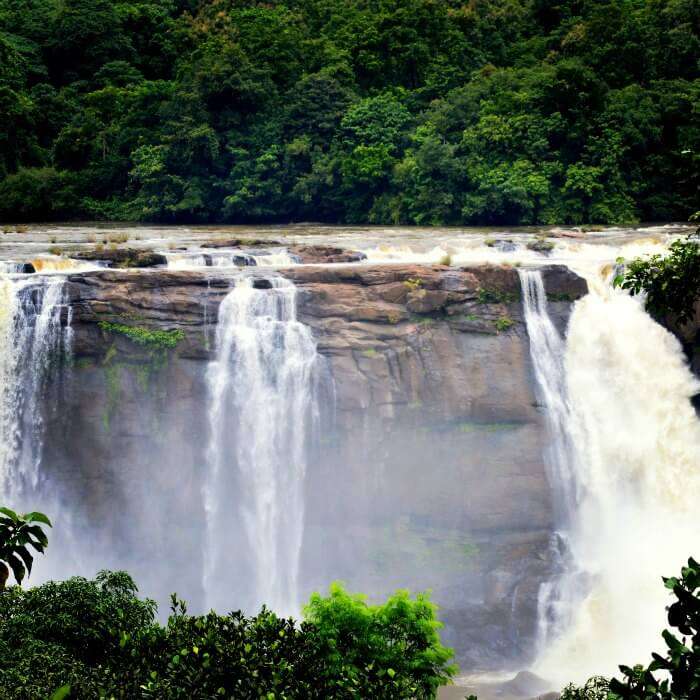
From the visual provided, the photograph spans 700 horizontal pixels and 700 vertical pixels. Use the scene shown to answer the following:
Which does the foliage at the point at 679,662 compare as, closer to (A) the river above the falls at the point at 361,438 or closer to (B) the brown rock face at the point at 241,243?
(A) the river above the falls at the point at 361,438

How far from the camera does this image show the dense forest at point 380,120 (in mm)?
43469

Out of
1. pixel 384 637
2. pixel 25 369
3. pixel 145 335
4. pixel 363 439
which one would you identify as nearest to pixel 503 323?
pixel 363 439

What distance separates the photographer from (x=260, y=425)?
23719 mm

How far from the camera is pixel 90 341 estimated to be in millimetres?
23281

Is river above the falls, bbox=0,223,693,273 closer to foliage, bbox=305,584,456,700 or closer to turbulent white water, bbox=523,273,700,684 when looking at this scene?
turbulent white water, bbox=523,273,700,684

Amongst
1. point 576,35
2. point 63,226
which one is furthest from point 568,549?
point 576,35

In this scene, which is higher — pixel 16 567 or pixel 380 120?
pixel 380 120

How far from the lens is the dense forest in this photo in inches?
1711

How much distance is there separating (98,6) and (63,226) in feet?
66.8

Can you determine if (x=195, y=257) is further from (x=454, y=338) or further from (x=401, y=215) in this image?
(x=401, y=215)

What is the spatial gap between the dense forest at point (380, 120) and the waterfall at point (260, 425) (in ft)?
68.5

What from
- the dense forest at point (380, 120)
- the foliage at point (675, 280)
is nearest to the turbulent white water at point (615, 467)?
the foliage at point (675, 280)

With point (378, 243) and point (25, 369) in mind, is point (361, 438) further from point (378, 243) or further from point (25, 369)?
point (378, 243)

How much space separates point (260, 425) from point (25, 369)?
5.30m
